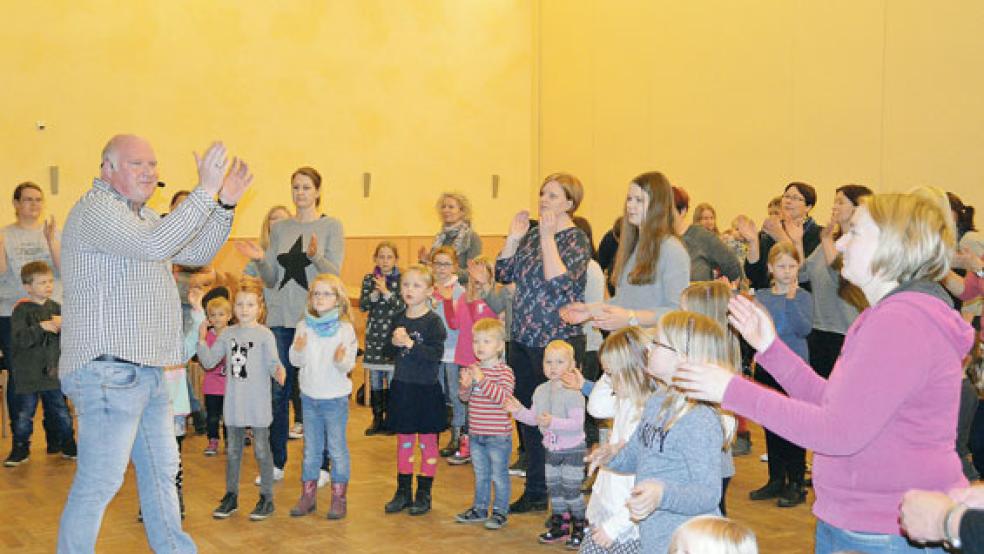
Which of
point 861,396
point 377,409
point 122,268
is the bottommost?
point 377,409

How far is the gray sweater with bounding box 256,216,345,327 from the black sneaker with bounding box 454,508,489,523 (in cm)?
150

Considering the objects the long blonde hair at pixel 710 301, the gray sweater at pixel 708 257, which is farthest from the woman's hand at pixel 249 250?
the long blonde hair at pixel 710 301

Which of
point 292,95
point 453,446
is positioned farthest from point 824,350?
point 292,95

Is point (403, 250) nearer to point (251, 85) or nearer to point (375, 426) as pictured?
point (251, 85)

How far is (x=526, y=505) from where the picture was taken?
5.34m

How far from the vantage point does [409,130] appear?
12.2 metres

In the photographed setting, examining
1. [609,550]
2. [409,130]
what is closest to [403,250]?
[409,130]

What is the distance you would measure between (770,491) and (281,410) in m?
2.74

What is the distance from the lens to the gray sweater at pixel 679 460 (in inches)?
112

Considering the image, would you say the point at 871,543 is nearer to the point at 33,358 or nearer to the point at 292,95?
the point at 33,358

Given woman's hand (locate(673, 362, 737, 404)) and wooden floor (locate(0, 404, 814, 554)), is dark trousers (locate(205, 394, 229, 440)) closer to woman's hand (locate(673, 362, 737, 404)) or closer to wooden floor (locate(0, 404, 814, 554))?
wooden floor (locate(0, 404, 814, 554))

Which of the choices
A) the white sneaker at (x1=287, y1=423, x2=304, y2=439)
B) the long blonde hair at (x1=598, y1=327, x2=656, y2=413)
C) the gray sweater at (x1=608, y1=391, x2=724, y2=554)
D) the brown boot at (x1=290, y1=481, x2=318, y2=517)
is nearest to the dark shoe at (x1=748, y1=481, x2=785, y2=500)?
the long blonde hair at (x1=598, y1=327, x2=656, y2=413)

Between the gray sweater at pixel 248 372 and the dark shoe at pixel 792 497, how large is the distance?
275cm

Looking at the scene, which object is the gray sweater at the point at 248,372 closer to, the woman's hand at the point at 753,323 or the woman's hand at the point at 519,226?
the woman's hand at the point at 519,226
